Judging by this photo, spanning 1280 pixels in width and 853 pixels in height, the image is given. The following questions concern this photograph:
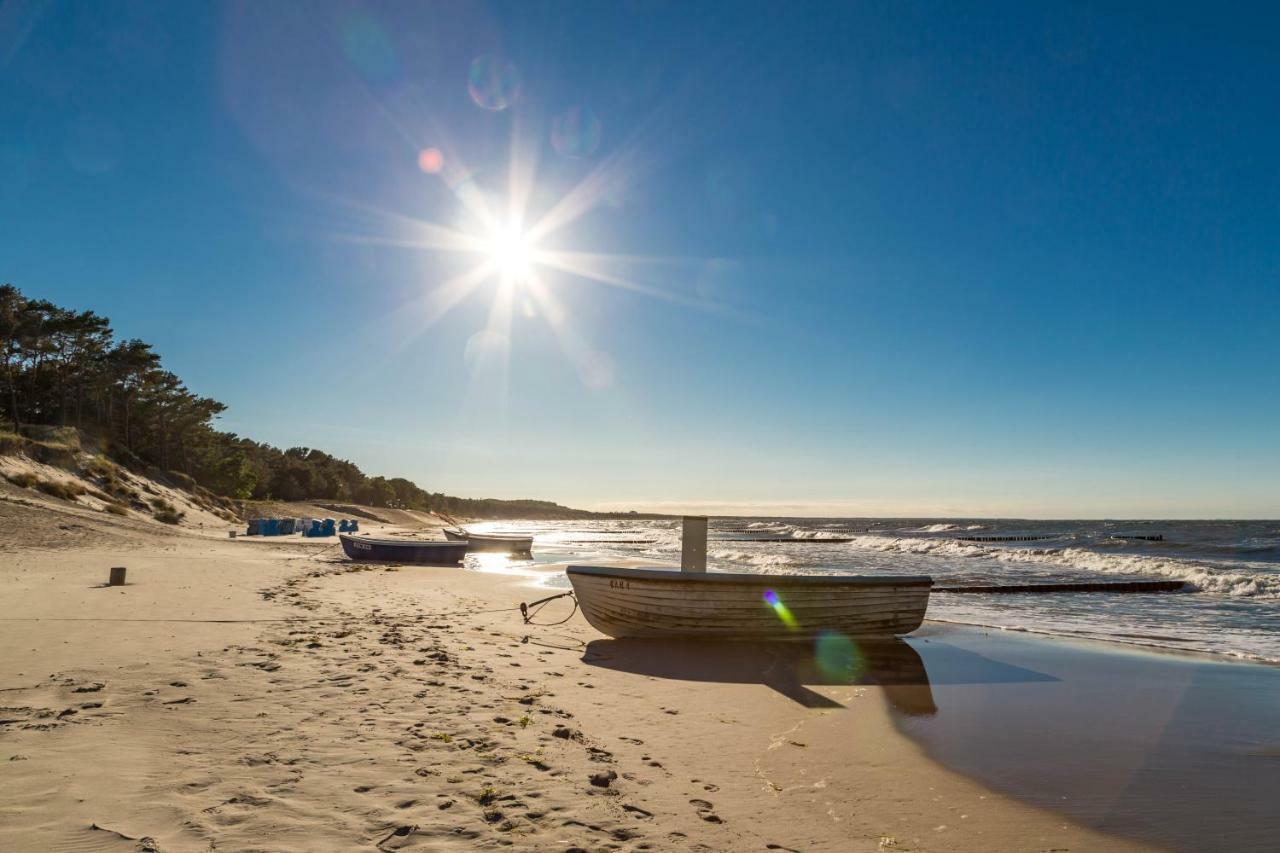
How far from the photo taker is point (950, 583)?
26.3 metres

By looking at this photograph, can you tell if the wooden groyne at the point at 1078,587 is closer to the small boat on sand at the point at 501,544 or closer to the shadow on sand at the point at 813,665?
the shadow on sand at the point at 813,665

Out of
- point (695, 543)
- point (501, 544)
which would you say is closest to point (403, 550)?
point (501, 544)

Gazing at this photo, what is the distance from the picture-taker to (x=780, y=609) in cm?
1246

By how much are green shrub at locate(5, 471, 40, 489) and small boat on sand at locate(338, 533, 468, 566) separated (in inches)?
697

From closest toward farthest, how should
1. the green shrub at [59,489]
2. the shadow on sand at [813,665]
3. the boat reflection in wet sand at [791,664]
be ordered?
the boat reflection in wet sand at [791,664]
the shadow on sand at [813,665]
the green shrub at [59,489]

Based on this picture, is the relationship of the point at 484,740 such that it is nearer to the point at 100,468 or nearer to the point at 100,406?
the point at 100,468

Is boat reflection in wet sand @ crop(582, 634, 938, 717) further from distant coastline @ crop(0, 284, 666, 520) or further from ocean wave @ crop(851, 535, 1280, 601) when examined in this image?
distant coastline @ crop(0, 284, 666, 520)

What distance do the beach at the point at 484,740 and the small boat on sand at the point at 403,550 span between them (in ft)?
57.1

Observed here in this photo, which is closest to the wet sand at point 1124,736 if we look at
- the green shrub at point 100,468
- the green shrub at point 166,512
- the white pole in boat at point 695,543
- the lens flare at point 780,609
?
the lens flare at point 780,609

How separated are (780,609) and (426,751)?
27.1 feet

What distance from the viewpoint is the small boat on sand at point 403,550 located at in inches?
1183

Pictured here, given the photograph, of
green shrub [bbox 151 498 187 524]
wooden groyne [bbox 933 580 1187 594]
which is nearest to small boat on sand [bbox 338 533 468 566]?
green shrub [bbox 151 498 187 524]

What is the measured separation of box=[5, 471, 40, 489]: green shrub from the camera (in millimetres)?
32750

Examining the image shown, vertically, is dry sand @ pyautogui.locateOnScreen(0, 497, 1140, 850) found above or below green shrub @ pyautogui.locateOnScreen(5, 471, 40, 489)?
below
